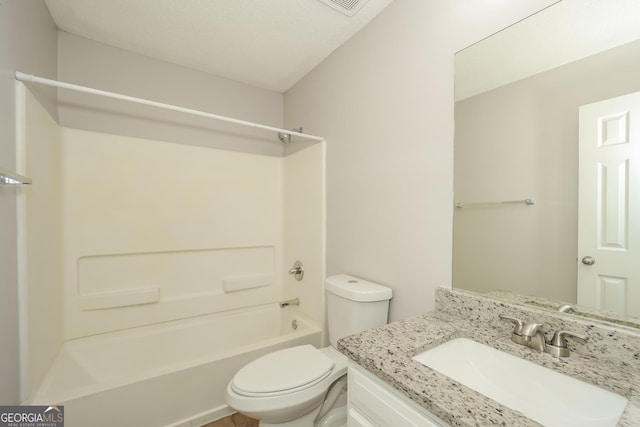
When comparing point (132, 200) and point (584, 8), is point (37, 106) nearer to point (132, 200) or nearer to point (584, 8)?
point (132, 200)

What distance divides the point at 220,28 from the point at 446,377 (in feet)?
6.74

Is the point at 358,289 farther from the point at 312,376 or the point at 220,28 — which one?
A: the point at 220,28

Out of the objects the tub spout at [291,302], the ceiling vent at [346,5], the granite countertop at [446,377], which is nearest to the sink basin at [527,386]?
the granite countertop at [446,377]

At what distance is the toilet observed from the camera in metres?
1.12

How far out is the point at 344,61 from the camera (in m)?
1.74

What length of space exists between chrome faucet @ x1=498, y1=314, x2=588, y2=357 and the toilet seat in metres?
0.82

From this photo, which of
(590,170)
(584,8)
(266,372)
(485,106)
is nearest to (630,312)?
(590,170)

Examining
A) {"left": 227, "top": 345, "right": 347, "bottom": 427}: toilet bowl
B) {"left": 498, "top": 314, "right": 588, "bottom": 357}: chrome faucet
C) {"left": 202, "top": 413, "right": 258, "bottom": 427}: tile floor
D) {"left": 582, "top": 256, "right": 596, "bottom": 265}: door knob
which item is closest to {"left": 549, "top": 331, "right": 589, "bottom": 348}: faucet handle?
{"left": 498, "top": 314, "right": 588, "bottom": 357}: chrome faucet

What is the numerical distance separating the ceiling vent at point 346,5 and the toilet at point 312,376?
1.52 meters

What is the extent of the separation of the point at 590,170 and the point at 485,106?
1.42ft

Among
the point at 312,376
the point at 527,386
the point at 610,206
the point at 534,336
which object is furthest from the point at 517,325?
the point at 312,376

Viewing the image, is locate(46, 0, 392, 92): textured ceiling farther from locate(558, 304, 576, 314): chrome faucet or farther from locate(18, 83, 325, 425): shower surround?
locate(558, 304, 576, 314): chrome faucet

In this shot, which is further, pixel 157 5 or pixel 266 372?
pixel 157 5

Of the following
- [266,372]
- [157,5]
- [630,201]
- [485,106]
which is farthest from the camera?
[157,5]
